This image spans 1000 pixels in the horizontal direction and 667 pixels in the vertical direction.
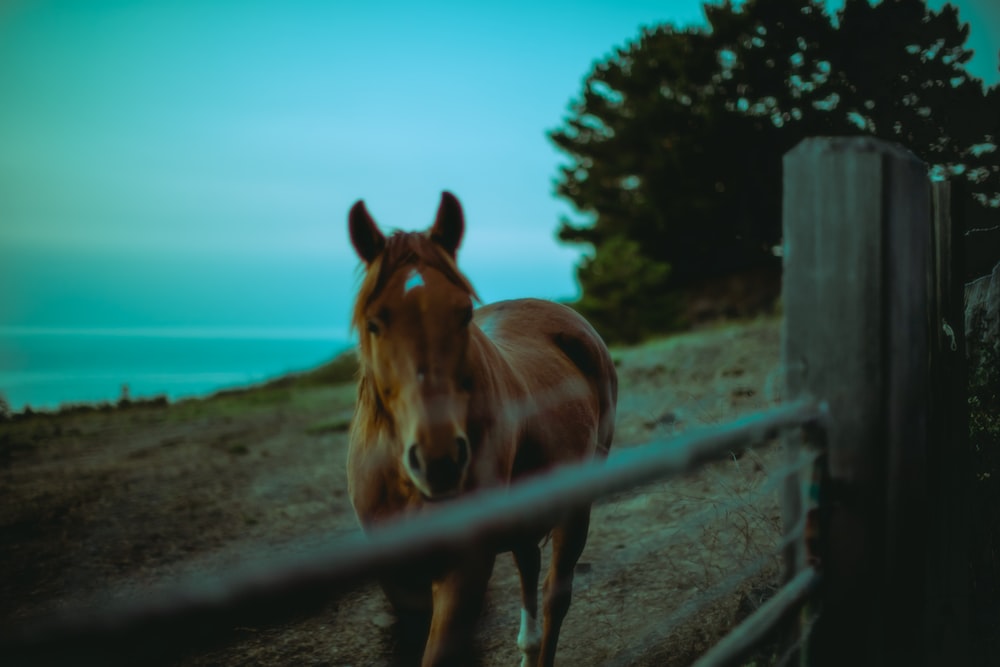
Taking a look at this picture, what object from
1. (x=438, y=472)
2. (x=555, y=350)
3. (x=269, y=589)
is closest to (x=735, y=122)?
(x=555, y=350)

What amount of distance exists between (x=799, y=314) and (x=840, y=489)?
515 mm

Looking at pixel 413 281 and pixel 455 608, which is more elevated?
pixel 413 281

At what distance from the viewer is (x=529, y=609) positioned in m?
3.29

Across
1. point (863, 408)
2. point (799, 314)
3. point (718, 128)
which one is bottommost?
point (863, 408)

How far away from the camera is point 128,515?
5.87 m

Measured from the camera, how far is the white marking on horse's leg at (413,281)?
1.97m

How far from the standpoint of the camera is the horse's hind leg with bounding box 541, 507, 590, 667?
303cm

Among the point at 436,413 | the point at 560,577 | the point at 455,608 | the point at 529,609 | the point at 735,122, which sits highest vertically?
the point at 735,122

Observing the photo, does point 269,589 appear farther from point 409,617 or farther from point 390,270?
point 409,617

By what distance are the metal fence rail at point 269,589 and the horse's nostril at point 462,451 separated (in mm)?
651

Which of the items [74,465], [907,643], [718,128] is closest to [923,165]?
[907,643]

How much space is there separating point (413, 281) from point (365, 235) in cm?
36

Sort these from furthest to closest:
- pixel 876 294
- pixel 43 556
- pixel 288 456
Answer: pixel 288 456
pixel 43 556
pixel 876 294

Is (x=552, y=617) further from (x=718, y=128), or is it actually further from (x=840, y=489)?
(x=718, y=128)
